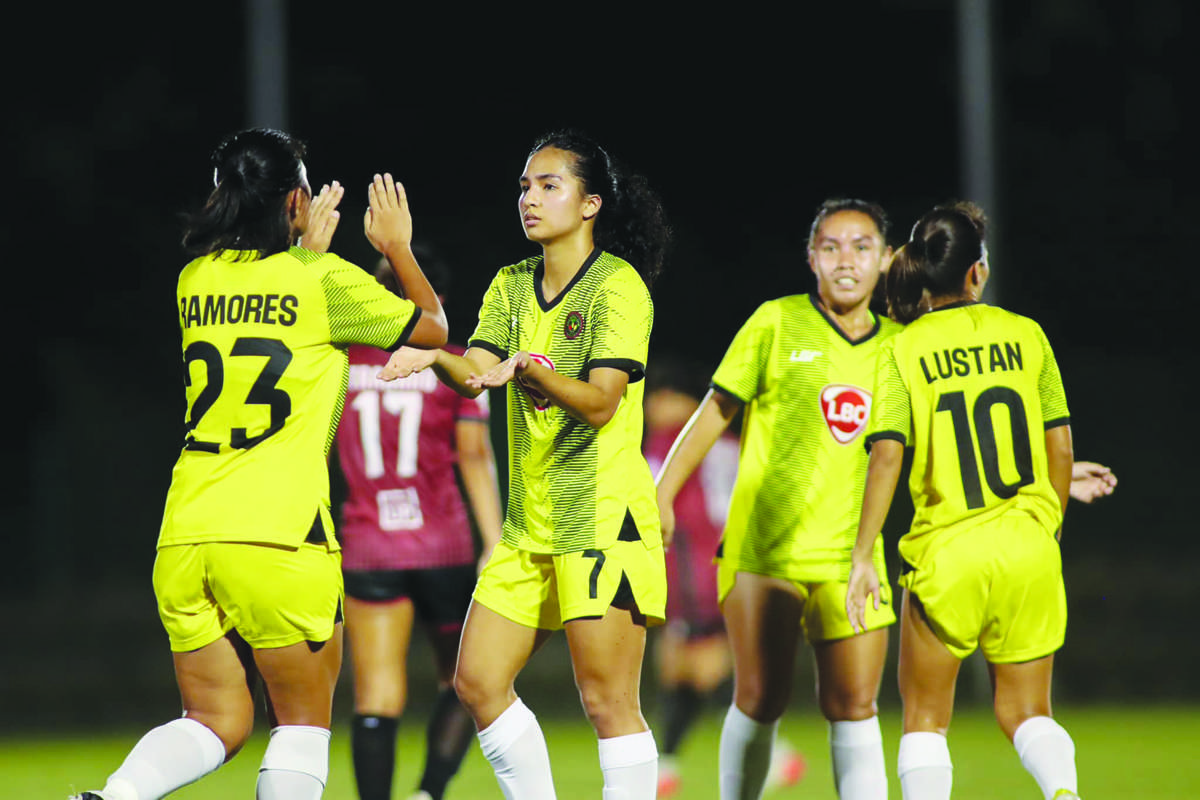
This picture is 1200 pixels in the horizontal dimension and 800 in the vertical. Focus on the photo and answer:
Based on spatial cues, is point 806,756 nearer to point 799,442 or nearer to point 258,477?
point 799,442

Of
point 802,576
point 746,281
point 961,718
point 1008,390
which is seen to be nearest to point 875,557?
point 802,576

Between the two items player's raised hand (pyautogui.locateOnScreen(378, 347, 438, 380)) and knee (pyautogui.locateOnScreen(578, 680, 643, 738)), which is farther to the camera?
knee (pyautogui.locateOnScreen(578, 680, 643, 738))

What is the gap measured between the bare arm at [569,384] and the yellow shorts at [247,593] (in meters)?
0.66

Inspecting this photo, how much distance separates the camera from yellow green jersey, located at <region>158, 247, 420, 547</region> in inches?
159

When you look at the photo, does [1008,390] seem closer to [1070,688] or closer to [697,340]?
[1070,688]

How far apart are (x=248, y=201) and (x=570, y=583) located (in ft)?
4.40

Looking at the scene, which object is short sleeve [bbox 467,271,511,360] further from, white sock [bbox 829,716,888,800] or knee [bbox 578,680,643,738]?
white sock [bbox 829,716,888,800]

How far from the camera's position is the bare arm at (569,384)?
13.2 feet

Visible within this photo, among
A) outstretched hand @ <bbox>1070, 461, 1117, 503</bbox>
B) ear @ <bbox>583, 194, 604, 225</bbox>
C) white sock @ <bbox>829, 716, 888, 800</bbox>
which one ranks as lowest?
white sock @ <bbox>829, 716, 888, 800</bbox>

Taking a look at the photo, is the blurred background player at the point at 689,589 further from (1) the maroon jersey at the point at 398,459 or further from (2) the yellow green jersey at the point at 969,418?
(2) the yellow green jersey at the point at 969,418

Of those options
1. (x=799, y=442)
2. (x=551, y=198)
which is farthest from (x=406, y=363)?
(x=799, y=442)

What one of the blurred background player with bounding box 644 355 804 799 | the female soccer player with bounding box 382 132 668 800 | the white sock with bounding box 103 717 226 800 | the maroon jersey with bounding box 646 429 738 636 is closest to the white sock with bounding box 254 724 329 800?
the white sock with bounding box 103 717 226 800

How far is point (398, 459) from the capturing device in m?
5.77

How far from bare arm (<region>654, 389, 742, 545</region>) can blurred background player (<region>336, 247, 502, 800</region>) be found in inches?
32.0
